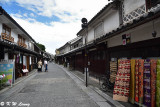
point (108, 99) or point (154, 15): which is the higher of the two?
point (154, 15)

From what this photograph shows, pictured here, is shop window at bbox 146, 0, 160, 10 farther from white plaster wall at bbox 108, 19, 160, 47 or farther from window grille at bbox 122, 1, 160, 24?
white plaster wall at bbox 108, 19, 160, 47

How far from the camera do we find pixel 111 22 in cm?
1027

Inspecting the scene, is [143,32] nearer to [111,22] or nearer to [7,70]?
[111,22]

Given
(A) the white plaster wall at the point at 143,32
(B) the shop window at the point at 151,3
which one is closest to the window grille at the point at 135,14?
(B) the shop window at the point at 151,3

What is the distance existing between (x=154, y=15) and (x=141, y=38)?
273cm

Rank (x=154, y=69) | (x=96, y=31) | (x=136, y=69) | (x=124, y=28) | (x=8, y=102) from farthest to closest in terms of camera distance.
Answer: (x=96, y=31)
(x=8, y=102)
(x=124, y=28)
(x=136, y=69)
(x=154, y=69)

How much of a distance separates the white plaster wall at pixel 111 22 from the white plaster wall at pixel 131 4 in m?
1.10

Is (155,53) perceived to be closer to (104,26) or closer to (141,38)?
(141,38)

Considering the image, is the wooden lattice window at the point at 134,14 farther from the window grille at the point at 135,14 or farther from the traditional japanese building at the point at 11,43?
the traditional japanese building at the point at 11,43

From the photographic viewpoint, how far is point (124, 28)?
4.95 m

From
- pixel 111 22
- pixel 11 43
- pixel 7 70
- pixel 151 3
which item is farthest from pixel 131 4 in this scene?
pixel 7 70

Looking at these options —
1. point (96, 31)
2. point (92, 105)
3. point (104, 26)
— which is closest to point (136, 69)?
point (92, 105)

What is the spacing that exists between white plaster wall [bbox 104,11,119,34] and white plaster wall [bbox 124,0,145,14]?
1.10 meters

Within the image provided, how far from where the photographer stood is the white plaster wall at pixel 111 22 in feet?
30.8
